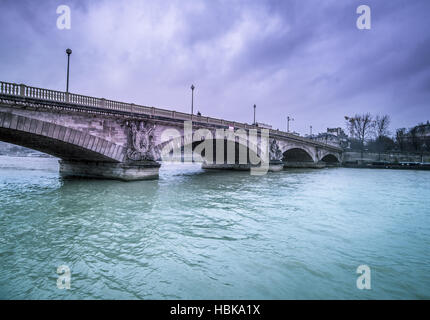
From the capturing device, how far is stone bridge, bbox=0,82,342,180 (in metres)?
13.7

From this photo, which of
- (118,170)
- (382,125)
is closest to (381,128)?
(382,125)

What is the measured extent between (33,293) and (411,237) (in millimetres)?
9154

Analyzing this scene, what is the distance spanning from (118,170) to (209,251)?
1523cm

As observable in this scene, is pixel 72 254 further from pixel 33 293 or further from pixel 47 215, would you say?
pixel 47 215

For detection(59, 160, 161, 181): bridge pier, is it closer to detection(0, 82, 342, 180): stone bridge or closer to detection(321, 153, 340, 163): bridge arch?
detection(0, 82, 342, 180): stone bridge

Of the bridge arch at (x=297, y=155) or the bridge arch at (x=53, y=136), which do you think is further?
the bridge arch at (x=297, y=155)

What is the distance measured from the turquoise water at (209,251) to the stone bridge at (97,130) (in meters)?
6.18

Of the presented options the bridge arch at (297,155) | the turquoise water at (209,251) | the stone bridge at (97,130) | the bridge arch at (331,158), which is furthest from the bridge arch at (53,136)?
the bridge arch at (331,158)

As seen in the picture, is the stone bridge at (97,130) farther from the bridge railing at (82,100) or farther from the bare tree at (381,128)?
the bare tree at (381,128)

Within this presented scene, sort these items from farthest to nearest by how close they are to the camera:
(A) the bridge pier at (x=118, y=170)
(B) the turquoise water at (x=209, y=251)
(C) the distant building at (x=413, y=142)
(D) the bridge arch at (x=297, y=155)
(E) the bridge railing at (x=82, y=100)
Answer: (C) the distant building at (x=413, y=142) < (D) the bridge arch at (x=297, y=155) < (A) the bridge pier at (x=118, y=170) < (E) the bridge railing at (x=82, y=100) < (B) the turquoise water at (x=209, y=251)

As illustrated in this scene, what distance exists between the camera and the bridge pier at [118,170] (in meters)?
18.4

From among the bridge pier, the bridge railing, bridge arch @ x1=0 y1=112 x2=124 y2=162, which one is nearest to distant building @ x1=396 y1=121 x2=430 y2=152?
the bridge railing
